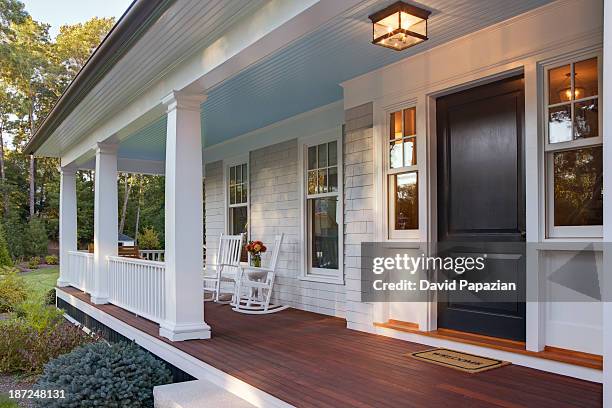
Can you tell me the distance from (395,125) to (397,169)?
1.37 feet

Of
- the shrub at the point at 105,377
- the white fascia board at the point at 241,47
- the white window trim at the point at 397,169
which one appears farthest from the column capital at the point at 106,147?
the white window trim at the point at 397,169

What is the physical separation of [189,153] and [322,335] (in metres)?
2.07

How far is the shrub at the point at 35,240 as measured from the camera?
19.6 meters

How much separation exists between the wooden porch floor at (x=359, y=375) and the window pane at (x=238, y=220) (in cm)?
307

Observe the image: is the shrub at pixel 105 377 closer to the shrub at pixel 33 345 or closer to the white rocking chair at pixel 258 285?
the shrub at pixel 33 345

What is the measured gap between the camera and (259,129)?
740 cm

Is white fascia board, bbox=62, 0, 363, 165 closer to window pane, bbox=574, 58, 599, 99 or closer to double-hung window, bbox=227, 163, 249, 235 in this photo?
window pane, bbox=574, 58, 599, 99

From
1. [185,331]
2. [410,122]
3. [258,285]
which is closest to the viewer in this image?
[185,331]

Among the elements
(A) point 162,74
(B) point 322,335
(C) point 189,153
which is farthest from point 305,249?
(A) point 162,74

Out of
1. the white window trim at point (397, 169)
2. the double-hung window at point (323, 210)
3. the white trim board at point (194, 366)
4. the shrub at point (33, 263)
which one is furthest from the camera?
the shrub at point (33, 263)

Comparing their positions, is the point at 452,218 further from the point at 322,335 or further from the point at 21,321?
the point at 21,321

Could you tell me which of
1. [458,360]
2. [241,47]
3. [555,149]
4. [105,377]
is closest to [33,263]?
A: [105,377]

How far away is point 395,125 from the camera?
4703 millimetres

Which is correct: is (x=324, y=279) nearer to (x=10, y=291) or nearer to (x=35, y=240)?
(x=10, y=291)
